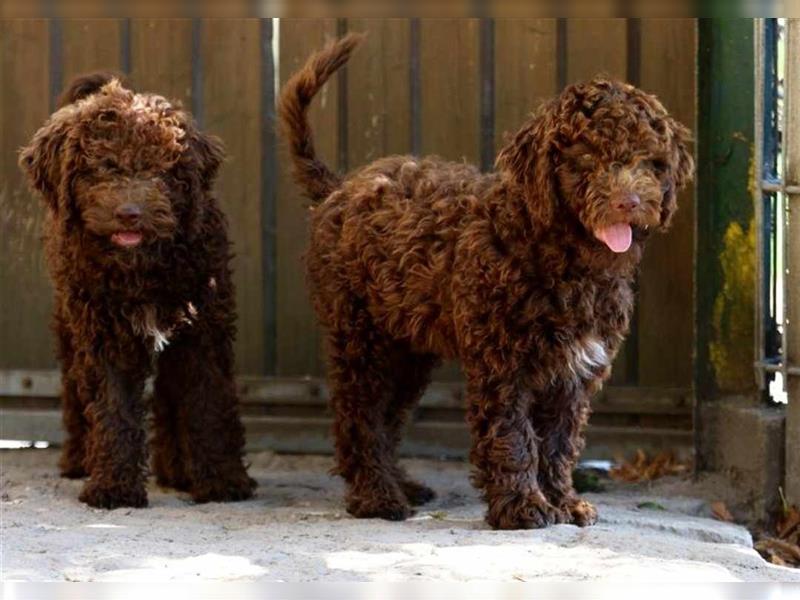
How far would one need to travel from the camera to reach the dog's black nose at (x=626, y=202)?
5.13m

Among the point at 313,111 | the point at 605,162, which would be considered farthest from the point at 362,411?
the point at 313,111

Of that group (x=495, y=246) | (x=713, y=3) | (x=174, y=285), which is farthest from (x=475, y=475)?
(x=713, y=3)

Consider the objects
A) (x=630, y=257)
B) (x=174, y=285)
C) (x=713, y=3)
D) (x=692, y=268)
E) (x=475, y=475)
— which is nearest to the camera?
(x=713, y=3)

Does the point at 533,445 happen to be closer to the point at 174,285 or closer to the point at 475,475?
the point at 475,475

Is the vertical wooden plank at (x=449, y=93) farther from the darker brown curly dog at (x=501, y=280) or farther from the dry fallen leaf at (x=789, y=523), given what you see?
the dry fallen leaf at (x=789, y=523)

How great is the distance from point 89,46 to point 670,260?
295 cm

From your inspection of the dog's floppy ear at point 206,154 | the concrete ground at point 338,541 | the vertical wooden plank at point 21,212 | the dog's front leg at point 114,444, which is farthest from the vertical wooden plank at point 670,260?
the vertical wooden plank at point 21,212

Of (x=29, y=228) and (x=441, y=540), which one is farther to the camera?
(x=29, y=228)

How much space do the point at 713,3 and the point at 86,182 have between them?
12.1 feet

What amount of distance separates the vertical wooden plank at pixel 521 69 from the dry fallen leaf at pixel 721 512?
1.92 metres

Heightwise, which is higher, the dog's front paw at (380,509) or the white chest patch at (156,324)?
the white chest patch at (156,324)

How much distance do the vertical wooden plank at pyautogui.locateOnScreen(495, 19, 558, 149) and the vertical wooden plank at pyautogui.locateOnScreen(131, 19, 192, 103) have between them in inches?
58.9

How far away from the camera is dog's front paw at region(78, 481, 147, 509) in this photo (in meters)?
6.24

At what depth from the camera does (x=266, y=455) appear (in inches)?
294
